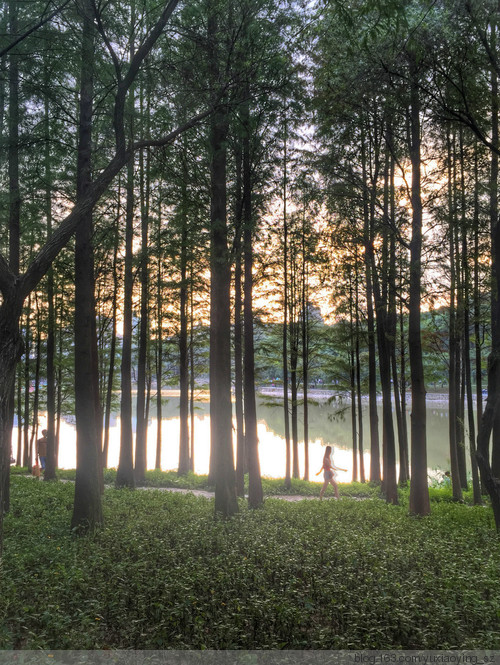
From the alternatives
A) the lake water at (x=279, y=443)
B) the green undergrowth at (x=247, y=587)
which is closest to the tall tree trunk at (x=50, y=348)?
the lake water at (x=279, y=443)

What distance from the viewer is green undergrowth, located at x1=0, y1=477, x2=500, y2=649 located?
3.68m

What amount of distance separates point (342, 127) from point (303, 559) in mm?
10004

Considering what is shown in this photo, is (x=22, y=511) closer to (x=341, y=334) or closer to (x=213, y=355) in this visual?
(x=213, y=355)

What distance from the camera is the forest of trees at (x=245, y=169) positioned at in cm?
658

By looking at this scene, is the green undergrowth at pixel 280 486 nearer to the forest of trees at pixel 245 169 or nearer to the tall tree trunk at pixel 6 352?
the forest of trees at pixel 245 169

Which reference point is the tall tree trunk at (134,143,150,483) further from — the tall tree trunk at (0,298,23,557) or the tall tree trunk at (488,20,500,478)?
the tall tree trunk at (0,298,23,557)

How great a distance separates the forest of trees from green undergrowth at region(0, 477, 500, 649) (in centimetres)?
120

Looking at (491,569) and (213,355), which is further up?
(213,355)

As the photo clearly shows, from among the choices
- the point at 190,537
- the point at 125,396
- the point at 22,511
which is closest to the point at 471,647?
the point at 190,537

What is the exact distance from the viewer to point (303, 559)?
552 centimetres

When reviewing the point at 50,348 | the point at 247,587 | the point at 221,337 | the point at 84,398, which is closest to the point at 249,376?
the point at 221,337

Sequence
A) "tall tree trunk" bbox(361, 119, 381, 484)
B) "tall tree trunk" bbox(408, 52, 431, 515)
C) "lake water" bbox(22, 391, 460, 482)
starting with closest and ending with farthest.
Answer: "tall tree trunk" bbox(408, 52, 431, 515), "tall tree trunk" bbox(361, 119, 381, 484), "lake water" bbox(22, 391, 460, 482)

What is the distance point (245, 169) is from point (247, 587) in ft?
29.5

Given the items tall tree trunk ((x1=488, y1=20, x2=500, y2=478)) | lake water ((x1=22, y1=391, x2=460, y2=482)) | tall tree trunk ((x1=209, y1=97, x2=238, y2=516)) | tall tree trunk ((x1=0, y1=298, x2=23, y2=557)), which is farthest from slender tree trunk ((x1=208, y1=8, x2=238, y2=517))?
lake water ((x1=22, y1=391, x2=460, y2=482))
